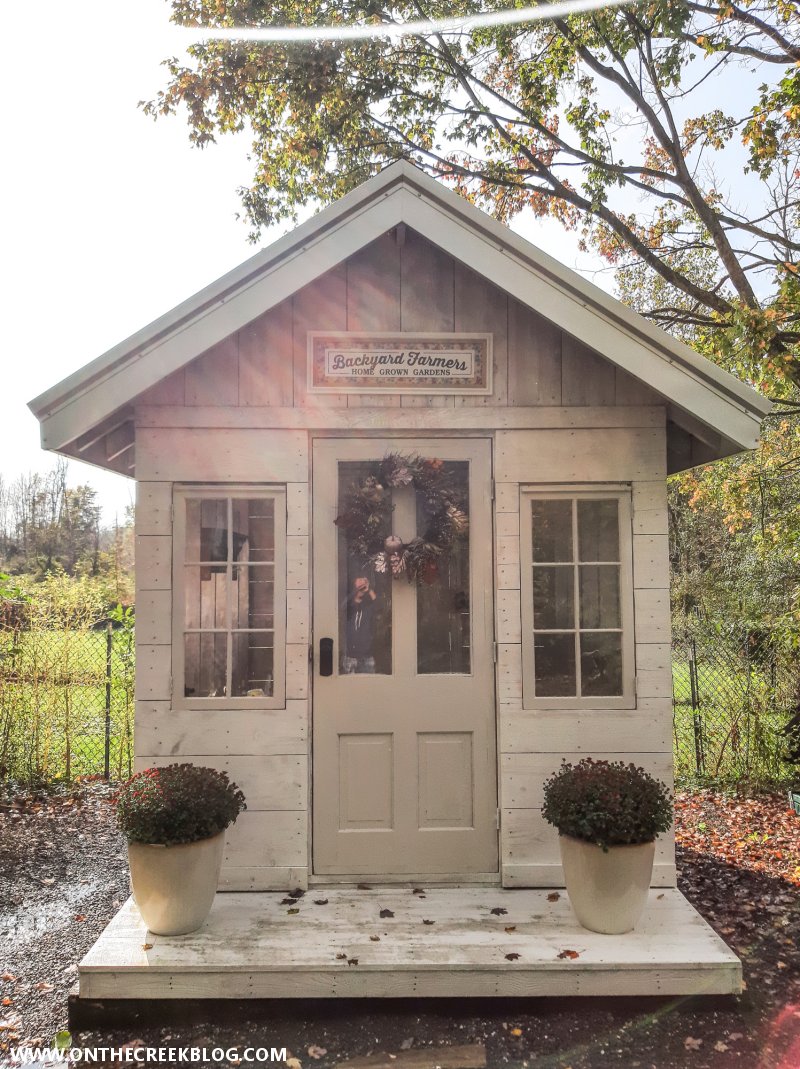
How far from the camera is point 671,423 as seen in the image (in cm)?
457

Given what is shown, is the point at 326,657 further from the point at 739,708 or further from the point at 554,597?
the point at 739,708

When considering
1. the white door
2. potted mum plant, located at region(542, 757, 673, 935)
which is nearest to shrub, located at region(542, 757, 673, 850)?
potted mum plant, located at region(542, 757, 673, 935)

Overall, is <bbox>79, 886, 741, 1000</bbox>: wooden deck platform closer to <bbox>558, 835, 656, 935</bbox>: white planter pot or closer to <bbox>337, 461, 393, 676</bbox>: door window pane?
<bbox>558, 835, 656, 935</bbox>: white planter pot

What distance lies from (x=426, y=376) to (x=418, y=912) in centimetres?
288

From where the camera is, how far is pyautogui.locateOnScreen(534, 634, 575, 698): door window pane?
4250 mm

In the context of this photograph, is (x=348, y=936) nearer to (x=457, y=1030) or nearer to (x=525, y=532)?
(x=457, y=1030)

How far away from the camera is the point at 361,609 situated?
4273 millimetres

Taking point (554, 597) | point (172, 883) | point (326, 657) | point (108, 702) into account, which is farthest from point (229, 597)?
point (108, 702)

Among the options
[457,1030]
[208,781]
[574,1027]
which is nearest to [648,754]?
[574,1027]

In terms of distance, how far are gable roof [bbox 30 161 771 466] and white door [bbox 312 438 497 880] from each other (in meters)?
0.91

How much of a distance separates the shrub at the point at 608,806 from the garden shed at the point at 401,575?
0.48m

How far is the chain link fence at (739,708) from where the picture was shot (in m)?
6.90

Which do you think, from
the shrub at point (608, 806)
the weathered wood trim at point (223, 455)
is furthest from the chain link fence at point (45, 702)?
the shrub at point (608, 806)

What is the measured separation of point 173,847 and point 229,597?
53.2 inches
